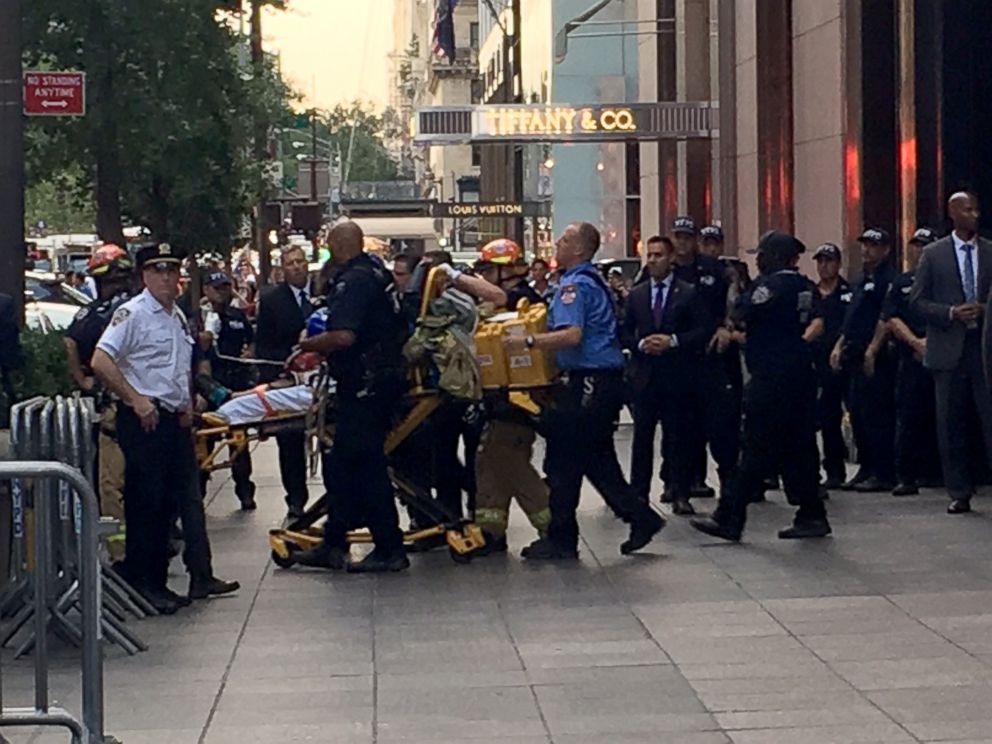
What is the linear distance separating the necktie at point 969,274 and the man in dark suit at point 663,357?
1.73 meters

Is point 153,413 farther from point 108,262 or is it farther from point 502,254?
point 502,254

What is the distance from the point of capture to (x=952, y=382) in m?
13.3

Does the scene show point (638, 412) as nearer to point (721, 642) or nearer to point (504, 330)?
point (504, 330)

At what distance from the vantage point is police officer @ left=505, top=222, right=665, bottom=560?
38.9ft

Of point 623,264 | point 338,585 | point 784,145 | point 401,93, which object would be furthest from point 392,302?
point 401,93

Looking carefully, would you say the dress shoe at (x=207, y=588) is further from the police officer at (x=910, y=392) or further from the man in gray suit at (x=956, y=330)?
the police officer at (x=910, y=392)

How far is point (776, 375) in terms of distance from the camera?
12.1 meters

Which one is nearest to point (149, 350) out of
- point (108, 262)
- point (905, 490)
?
point (108, 262)

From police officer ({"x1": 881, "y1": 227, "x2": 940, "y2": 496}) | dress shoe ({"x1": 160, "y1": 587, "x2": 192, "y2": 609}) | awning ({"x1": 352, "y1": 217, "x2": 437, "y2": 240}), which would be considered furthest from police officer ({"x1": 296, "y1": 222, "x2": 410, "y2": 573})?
awning ({"x1": 352, "y1": 217, "x2": 437, "y2": 240})

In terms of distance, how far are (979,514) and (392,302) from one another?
14.1 ft

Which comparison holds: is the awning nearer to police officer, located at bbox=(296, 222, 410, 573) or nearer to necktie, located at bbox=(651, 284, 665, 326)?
necktie, located at bbox=(651, 284, 665, 326)

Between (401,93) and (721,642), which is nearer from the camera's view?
(721,642)

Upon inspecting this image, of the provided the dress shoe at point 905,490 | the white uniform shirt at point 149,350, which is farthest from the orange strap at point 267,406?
the dress shoe at point 905,490

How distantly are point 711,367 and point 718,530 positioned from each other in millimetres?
1657
